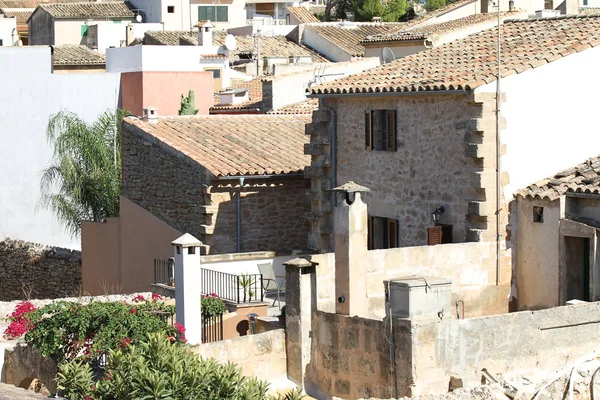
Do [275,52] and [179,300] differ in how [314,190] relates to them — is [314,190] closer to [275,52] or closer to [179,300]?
[179,300]

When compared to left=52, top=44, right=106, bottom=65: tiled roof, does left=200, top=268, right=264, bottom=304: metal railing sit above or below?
below

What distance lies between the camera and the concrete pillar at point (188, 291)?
688 inches

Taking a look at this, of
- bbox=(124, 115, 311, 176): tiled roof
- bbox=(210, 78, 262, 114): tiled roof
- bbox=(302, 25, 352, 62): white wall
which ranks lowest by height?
bbox=(124, 115, 311, 176): tiled roof

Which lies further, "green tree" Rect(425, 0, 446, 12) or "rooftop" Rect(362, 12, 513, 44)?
"green tree" Rect(425, 0, 446, 12)

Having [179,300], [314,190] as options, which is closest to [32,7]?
[314,190]

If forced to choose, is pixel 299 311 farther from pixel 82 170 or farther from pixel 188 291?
pixel 82 170

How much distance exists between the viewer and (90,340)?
1622 cm

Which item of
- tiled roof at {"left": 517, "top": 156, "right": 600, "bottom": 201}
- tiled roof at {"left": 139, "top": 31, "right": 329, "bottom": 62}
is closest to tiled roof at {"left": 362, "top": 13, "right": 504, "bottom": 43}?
tiled roof at {"left": 139, "top": 31, "right": 329, "bottom": 62}

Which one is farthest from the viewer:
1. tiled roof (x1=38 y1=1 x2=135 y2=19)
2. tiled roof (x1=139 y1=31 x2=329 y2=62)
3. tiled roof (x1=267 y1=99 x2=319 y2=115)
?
tiled roof (x1=38 y1=1 x2=135 y2=19)

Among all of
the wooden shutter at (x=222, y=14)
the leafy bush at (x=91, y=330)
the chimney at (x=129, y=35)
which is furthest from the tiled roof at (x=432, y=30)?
the wooden shutter at (x=222, y=14)

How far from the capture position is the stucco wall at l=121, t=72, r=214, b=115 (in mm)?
37188

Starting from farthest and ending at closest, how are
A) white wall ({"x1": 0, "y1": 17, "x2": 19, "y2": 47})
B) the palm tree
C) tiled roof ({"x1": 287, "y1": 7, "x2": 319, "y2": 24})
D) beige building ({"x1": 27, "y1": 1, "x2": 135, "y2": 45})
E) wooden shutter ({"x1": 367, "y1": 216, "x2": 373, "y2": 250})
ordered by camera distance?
1. beige building ({"x1": 27, "y1": 1, "x2": 135, "y2": 45})
2. tiled roof ({"x1": 287, "y1": 7, "x2": 319, "y2": 24})
3. white wall ({"x1": 0, "y1": 17, "x2": 19, "y2": 47})
4. the palm tree
5. wooden shutter ({"x1": 367, "y1": 216, "x2": 373, "y2": 250})

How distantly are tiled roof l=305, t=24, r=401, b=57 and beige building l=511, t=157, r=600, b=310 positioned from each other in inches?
1069

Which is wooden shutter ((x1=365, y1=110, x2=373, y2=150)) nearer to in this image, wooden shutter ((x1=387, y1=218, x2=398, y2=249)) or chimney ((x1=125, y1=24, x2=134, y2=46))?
wooden shutter ((x1=387, y1=218, x2=398, y2=249))
